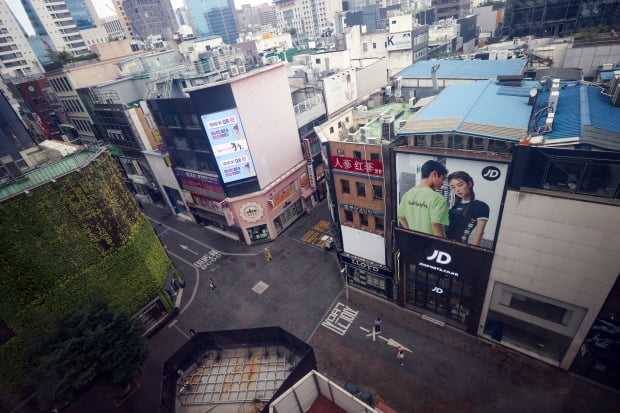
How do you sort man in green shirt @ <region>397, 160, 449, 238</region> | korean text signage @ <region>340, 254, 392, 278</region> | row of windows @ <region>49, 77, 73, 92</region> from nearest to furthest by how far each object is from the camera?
man in green shirt @ <region>397, 160, 449, 238</region>, korean text signage @ <region>340, 254, 392, 278</region>, row of windows @ <region>49, 77, 73, 92</region>

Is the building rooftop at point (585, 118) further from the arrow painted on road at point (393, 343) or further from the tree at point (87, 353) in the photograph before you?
the tree at point (87, 353)

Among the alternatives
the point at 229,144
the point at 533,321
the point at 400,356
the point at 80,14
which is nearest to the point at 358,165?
the point at 400,356

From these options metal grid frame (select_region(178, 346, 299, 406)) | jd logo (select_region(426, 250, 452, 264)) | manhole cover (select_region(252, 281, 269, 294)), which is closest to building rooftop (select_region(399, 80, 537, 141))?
jd logo (select_region(426, 250, 452, 264))

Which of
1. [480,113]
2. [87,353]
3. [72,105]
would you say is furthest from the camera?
[72,105]

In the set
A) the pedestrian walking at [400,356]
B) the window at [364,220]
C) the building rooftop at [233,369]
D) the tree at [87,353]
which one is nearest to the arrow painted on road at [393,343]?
the pedestrian walking at [400,356]

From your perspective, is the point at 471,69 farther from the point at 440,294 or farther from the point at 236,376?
the point at 236,376

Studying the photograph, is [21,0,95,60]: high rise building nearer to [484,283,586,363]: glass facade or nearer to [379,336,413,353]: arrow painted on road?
[379,336,413,353]: arrow painted on road
